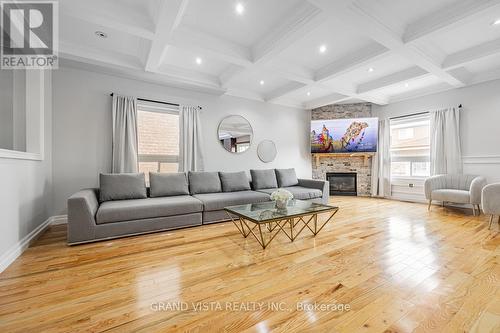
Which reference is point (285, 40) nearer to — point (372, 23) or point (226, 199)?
point (372, 23)

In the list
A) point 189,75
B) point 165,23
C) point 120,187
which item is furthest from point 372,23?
point 120,187

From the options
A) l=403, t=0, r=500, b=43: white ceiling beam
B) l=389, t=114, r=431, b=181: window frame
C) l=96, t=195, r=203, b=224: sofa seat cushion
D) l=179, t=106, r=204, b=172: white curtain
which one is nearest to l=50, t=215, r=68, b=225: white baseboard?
l=96, t=195, r=203, b=224: sofa seat cushion

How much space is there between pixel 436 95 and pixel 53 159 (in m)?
7.71

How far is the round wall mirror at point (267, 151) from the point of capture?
217 inches

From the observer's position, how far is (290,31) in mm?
2686

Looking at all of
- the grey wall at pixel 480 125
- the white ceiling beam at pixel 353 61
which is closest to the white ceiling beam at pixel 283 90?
the white ceiling beam at pixel 353 61

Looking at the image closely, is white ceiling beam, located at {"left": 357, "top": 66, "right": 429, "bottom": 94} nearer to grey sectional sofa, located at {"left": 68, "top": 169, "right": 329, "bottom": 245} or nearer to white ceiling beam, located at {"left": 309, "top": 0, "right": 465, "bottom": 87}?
white ceiling beam, located at {"left": 309, "top": 0, "right": 465, "bottom": 87}

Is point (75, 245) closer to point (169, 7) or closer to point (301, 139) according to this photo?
point (169, 7)

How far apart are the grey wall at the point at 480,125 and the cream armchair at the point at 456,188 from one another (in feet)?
1.05

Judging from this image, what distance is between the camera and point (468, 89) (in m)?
4.49

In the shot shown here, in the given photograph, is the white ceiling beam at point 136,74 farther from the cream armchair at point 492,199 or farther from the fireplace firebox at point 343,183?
the cream armchair at point 492,199

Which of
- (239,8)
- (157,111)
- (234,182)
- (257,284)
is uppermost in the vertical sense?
(239,8)

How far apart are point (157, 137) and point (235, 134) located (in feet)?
5.67

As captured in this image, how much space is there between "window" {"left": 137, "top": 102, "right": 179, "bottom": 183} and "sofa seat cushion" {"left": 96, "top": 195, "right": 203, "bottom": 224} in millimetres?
1062
